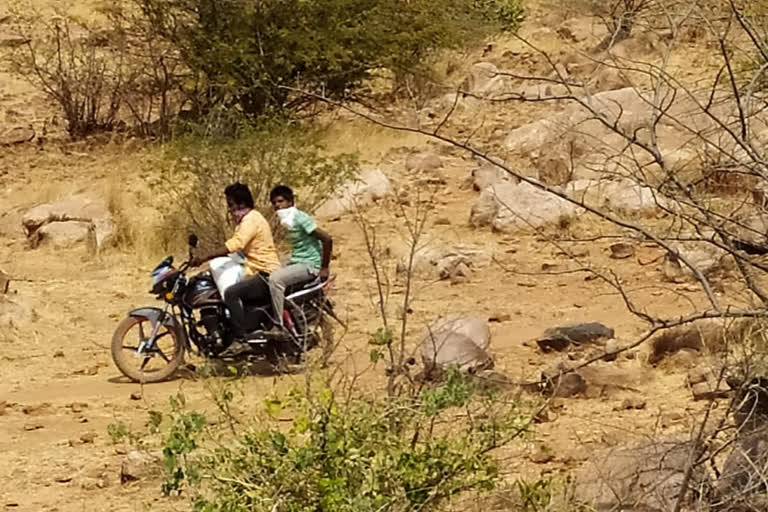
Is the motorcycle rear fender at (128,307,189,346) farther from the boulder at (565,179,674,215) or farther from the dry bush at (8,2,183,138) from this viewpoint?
the dry bush at (8,2,183,138)

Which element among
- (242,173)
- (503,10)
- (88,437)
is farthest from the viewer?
(503,10)

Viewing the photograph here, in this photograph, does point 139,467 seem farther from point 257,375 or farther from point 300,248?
point 300,248

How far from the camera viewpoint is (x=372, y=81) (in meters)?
17.0

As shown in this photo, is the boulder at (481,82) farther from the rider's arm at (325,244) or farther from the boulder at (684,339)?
the boulder at (684,339)

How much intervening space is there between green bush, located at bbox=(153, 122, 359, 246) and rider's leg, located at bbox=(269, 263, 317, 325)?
341 centimetres

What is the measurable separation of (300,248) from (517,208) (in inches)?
155

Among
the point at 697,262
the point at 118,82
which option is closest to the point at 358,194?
the point at 697,262

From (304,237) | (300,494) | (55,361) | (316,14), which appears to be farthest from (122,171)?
(300,494)

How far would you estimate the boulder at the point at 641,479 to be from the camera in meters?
4.55

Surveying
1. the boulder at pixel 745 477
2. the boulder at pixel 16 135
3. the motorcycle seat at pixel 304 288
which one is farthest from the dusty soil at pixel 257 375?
the boulder at pixel 16 135

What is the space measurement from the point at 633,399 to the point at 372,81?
10420 millimetres

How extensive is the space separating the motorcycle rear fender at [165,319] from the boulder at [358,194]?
3.90 metres

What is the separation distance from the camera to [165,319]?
7867 mm

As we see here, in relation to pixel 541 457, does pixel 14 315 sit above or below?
below
